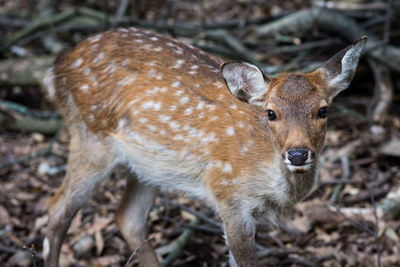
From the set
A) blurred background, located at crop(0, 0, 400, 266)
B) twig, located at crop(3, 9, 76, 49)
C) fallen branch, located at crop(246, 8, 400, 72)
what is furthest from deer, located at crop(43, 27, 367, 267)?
twig, located at crop(3, 9, 76, 49)

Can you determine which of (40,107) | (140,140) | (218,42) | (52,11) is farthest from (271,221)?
(52,11)

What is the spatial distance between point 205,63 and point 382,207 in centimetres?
233

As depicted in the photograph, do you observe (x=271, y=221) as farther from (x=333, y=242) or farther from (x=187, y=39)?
(x=187, y=39)

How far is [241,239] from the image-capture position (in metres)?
3.83

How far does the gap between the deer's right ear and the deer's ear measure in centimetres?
45

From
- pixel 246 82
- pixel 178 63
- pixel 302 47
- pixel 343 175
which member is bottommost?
pixel 343 175

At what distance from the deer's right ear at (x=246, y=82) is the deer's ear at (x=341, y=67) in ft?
1.47

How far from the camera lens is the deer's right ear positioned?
3.61 metres

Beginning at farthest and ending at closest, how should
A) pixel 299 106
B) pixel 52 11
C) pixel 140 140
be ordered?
pixel 52 11
pixel 140 140
pixel 299 106

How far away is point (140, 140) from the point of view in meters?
4.29

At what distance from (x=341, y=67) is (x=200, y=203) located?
1719mm

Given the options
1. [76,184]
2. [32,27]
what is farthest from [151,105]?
[32,27]

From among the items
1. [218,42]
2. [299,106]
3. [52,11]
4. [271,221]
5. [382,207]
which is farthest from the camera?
[52,11]

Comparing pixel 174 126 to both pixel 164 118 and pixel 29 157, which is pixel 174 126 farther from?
pixel 29 157
